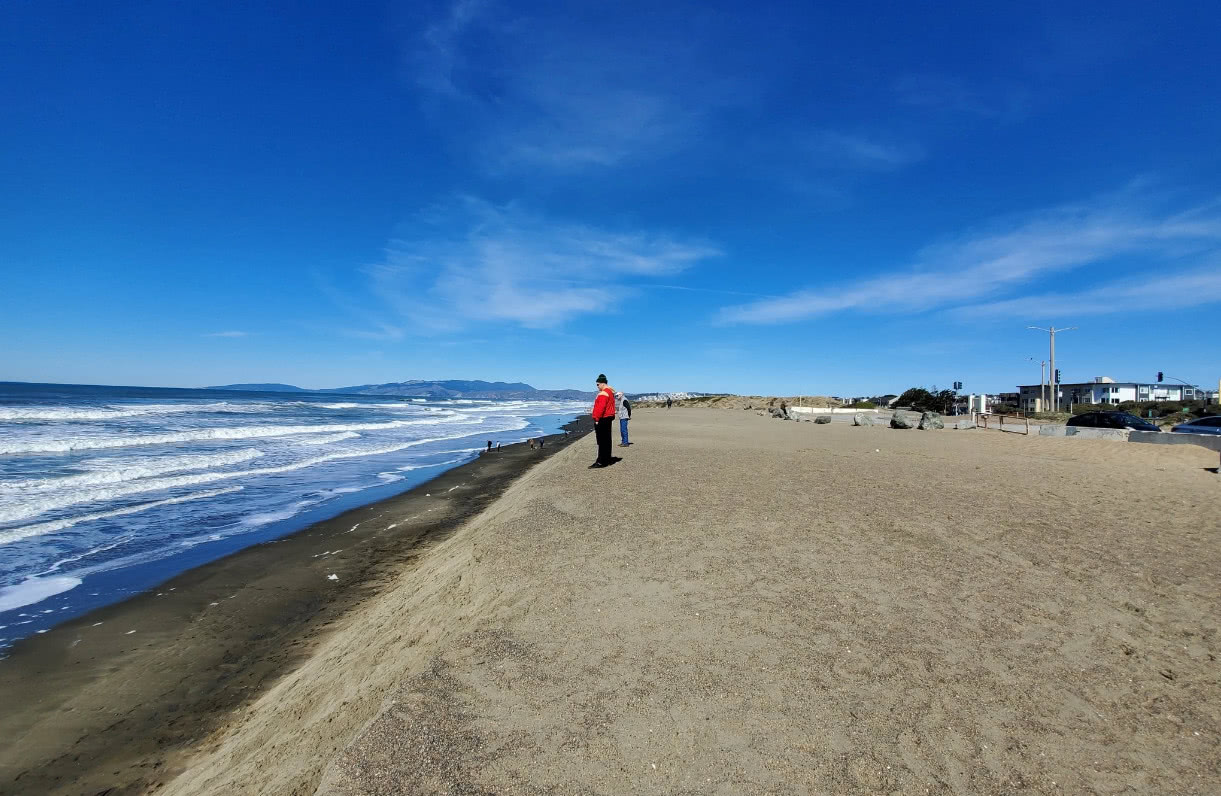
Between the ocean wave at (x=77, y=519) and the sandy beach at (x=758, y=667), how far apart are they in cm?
660

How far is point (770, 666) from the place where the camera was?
3.87 meters

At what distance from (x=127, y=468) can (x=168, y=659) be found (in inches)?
545

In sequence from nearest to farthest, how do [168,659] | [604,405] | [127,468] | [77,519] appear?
1. [168,659]
2. [77,519]
3. [604,405]
4. [127,468]

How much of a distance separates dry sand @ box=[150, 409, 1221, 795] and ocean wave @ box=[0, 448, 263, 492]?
12.0m

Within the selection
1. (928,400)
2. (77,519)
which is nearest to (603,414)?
(77,519)

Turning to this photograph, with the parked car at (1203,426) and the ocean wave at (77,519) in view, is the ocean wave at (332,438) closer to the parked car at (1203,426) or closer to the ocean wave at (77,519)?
the ocean wave at (77,519)

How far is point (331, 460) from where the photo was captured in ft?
63.3

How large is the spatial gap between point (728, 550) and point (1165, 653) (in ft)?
11.7

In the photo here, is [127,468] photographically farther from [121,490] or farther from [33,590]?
[33,590]

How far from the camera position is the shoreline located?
4.00 m

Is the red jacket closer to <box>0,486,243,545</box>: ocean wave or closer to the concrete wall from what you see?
<box>0,486,243,545</box>: ocean wave

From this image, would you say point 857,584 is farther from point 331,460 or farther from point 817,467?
point 331,460

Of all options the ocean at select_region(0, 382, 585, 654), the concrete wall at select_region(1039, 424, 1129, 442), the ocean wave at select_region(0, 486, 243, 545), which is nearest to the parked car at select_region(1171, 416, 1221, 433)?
the concrete wall at select_region(1039, 424, 1129, 442)

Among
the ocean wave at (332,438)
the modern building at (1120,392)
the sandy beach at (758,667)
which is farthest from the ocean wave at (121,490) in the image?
the modern building at (1120,392)
